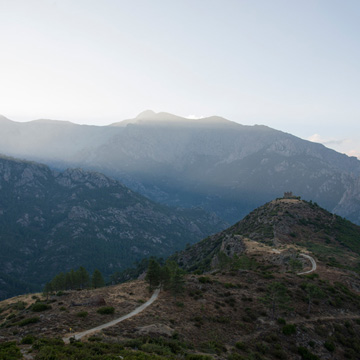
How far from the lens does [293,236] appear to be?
112 meters

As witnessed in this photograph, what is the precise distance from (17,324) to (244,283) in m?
42.0

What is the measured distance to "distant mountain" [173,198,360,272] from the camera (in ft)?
308

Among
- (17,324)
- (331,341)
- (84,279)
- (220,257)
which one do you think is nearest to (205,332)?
(331,341)

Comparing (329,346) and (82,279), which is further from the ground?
(329,346)

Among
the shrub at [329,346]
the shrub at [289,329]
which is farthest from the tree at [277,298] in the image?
the shrub at [329,346]

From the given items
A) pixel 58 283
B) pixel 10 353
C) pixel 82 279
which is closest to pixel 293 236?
pixel 82 279

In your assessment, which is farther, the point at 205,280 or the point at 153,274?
the point at 205,280

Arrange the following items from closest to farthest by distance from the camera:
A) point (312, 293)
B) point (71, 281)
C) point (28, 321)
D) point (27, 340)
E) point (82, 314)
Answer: point (27, 340) < point (28, 321) < point (82, 314) < point (312, 293) < point (71, 281)

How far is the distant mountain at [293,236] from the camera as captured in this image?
9377cm

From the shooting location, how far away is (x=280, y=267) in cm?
7094

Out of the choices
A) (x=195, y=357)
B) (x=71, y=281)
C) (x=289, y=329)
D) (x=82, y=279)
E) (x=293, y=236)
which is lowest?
(x=82, y=279)

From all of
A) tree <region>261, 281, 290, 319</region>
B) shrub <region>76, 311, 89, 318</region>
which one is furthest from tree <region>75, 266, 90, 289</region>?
tree <region>261, 281, 290, 319</region>

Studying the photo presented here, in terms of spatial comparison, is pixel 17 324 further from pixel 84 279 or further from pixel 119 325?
pixel 84 279

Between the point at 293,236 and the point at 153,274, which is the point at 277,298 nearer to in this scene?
the point at 153,274
